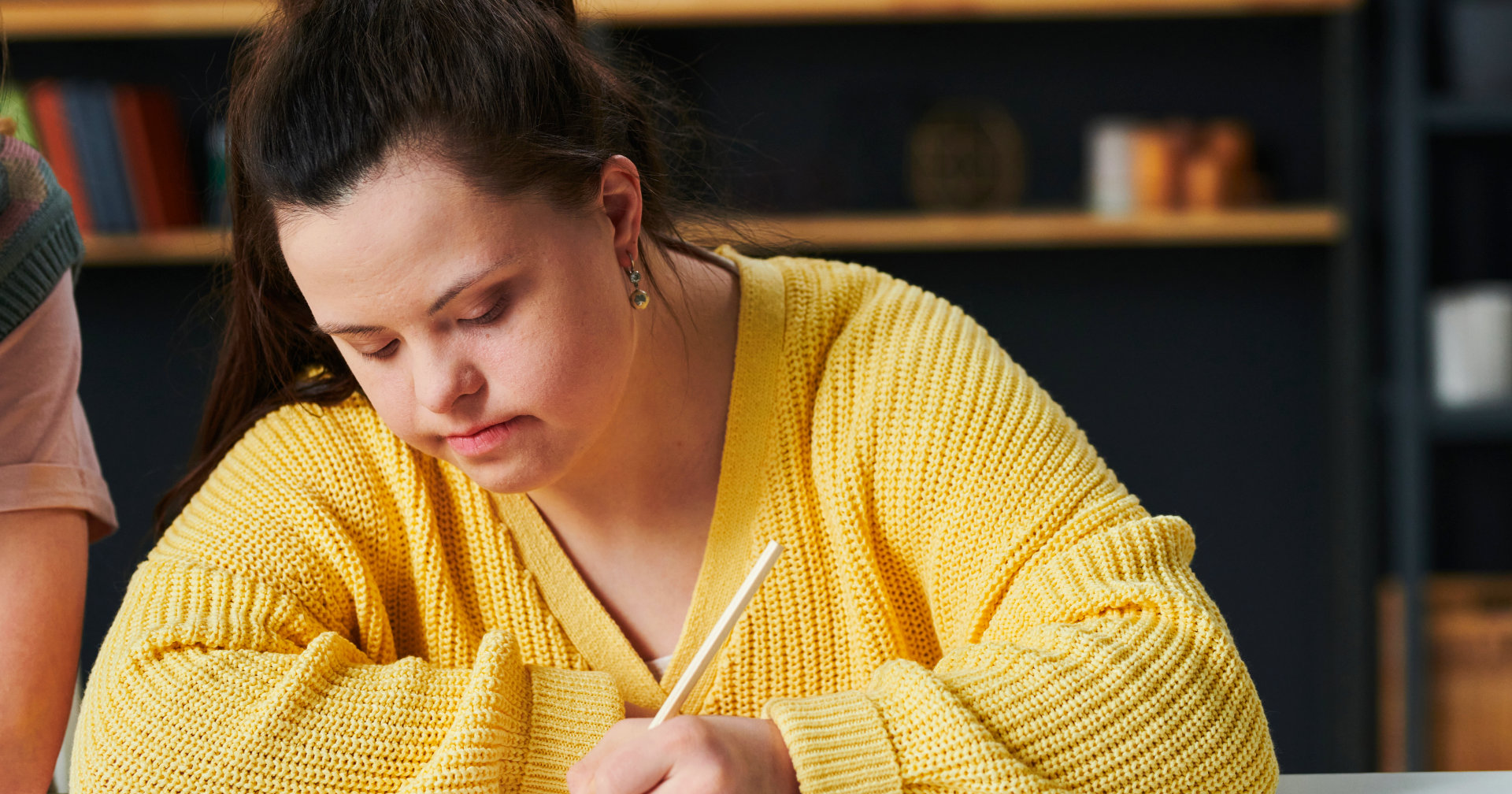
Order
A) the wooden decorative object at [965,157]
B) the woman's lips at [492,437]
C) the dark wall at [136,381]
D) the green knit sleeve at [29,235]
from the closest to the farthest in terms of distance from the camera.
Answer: the woman's lips at [492,437] → the green knit sleeve at [29,235] → the wooden decorative object at [965,157] → the dark wall at [136,381]

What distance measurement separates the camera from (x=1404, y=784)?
33.0 inches

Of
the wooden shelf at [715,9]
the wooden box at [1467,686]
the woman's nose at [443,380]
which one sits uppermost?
the wooden shelf at [715,9]

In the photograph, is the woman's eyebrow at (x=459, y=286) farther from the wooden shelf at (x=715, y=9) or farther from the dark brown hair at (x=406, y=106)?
the wooden shelf at (x=715, y=9)

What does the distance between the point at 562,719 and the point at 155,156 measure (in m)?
1.93

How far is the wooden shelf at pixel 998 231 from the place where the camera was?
240 centimetres

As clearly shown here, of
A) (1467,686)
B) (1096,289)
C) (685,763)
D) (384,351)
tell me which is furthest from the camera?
(1096,289)

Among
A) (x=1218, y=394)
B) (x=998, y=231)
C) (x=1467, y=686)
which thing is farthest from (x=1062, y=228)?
(x=1467, y=686)

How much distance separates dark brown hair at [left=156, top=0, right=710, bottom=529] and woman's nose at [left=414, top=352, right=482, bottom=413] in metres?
0.10

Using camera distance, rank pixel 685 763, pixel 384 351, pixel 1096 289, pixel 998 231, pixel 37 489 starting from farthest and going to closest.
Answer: pixel 1096 289 → pixel 998 231 → pixel 37 489 → pixel 384 351 → pixel 685 763

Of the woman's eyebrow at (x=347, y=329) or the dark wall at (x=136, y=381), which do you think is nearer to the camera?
the woman's eyebrow at (x=347, y=329)

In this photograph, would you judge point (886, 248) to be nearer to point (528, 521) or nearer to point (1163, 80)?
point (1163, 80)

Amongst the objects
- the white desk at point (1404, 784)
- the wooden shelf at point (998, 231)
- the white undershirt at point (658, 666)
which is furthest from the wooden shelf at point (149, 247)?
the white desk at point (1404, 784)

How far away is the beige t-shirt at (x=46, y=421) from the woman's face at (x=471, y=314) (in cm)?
26

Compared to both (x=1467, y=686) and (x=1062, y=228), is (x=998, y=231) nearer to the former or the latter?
(x=1062, y=228)
